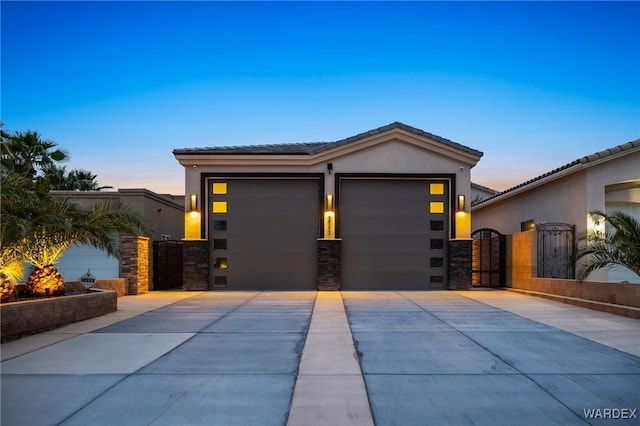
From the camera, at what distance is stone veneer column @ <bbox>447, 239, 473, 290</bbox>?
16.1m

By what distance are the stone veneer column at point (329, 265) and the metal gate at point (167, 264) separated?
19.7ft

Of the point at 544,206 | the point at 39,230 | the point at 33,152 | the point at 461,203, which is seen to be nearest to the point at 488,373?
the point at 39,230

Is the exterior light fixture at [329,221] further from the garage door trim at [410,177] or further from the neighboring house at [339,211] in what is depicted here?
the garage door trim at [410,177]

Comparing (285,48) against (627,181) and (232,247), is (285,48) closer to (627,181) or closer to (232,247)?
(232,247)

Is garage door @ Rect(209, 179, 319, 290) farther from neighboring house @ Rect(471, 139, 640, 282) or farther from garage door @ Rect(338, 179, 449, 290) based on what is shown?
neighboring house @ Rect(471, 139, 640, 282)

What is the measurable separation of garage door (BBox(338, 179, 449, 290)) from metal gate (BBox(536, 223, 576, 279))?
10.8 feet

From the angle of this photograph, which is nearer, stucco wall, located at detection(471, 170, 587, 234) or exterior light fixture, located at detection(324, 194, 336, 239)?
stucco wall, located at detection(471, 170, 587, 234)

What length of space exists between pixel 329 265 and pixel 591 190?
357 inches

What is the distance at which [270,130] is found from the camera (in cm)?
2809

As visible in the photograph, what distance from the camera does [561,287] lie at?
12648 millimetres

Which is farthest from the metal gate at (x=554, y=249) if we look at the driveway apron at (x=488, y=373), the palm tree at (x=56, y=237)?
the palm tree at (x=56, y=237)

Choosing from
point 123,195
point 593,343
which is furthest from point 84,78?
point 593,343

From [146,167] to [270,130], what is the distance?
9.25 m

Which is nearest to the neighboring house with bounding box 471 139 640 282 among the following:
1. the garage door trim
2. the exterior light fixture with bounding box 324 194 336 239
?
the garage door trim
